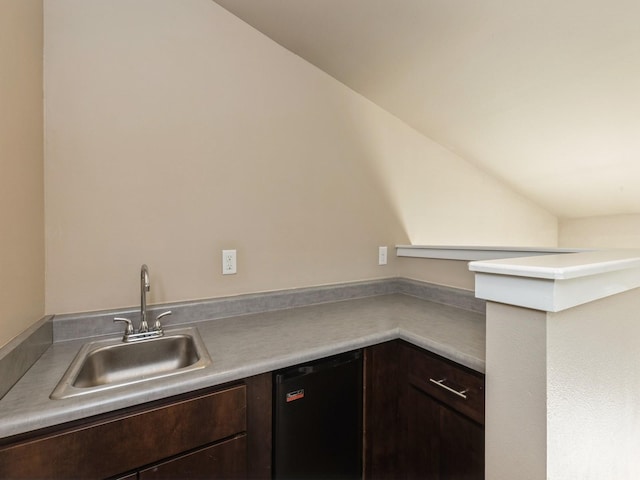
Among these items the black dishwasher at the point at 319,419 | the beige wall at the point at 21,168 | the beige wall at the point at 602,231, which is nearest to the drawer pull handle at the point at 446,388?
the black dishwasher at the point at 319,419

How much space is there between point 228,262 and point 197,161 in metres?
0.51

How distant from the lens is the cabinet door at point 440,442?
102cm

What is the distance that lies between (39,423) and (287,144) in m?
1.46

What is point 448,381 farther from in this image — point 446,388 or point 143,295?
point 143,295

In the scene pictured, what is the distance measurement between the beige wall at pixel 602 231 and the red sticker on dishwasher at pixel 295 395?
323 cm

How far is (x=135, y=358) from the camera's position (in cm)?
121

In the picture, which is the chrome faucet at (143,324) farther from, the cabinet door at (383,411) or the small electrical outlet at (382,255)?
the small electrical outlet at (382,255)

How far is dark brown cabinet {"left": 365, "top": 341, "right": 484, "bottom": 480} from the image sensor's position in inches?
40.7

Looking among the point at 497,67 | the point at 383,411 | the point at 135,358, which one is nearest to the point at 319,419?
the point at 383,411

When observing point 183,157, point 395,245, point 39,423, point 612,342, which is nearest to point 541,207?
point 395,245

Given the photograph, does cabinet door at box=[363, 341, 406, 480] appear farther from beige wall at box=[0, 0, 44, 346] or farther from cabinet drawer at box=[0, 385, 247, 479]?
beige wall at box=[0, 0, 44, 346]

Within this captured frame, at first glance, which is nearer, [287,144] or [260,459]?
[260,459]

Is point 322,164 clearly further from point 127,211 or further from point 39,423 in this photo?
point 39,423

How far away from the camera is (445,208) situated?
7.68 feet
